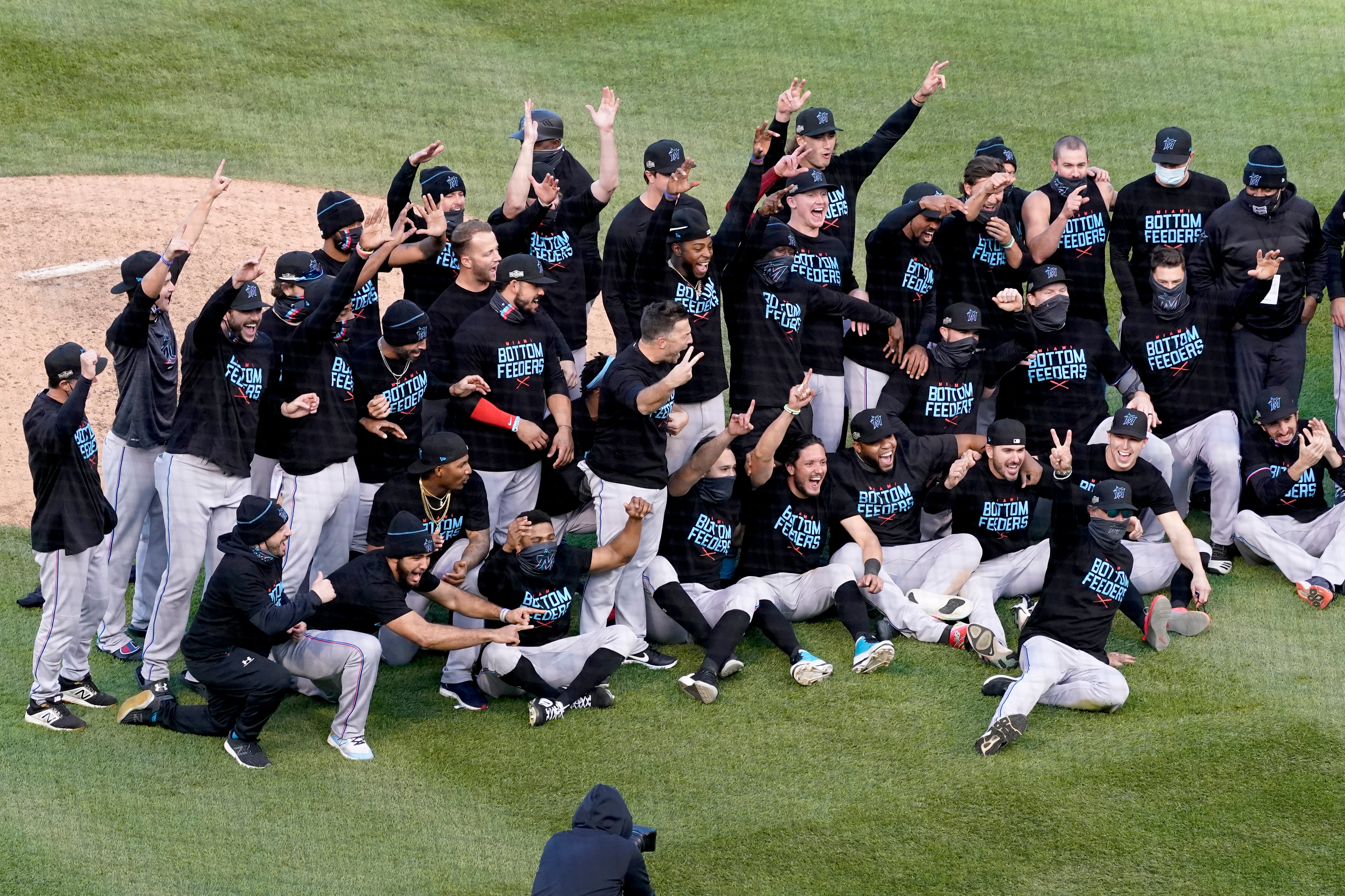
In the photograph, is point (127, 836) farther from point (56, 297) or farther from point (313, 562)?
point (56, 297)

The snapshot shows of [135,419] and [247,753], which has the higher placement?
[135,419]

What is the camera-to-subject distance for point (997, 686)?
6.68 m

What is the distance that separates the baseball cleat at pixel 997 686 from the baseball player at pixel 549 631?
1556 mm

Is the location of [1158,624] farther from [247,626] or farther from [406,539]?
[247,626]

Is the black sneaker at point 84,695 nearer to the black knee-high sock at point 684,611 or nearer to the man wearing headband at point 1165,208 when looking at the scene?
the black knee-high sock at point 684,611

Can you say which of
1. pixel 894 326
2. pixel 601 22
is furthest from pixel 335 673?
pixel 601 22

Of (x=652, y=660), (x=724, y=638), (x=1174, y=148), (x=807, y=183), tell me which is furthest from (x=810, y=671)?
(x=1174, y=148)

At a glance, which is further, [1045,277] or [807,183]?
[1045,277]

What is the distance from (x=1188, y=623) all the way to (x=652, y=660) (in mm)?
2463

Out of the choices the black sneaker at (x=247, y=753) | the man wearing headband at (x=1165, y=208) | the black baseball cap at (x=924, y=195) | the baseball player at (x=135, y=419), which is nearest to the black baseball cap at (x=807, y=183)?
the black baseball cap at (x=924, y=195)

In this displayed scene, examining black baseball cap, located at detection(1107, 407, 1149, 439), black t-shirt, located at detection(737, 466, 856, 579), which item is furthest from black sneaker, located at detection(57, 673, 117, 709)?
black baseball cap, located at detection(1107, 407, 1149, 439)

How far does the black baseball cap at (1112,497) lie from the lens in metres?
6.74

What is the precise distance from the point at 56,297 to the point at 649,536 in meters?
5.34

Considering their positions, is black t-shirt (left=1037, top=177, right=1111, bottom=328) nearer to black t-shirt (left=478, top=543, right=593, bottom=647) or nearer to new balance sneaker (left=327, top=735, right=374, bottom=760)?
black t-shirt (left=478, top=543, right=593, bottom=647)
